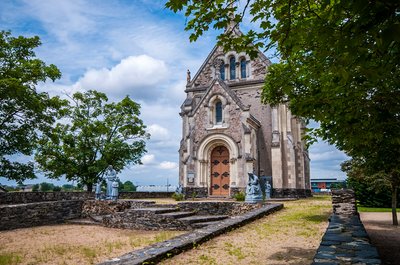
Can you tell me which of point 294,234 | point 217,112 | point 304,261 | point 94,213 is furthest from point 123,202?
point 304,261

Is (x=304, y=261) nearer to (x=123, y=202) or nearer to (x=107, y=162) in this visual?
(x=123, y=202)

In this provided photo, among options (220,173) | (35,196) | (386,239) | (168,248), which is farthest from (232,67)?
(168,248)

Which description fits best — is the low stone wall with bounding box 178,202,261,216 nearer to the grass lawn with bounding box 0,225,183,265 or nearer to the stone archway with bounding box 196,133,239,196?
the grass lawn with bounding box 0,225,183,265

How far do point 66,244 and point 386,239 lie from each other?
10.1 metres

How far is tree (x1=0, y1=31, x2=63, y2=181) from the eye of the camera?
17781 mm

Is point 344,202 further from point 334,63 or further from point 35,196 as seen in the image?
point 35,196

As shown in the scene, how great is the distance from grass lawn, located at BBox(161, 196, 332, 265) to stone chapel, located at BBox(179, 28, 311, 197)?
12.6m

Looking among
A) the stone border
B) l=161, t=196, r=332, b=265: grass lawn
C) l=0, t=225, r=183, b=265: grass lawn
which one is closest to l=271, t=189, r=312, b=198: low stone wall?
l=0, t=225, r=183, b=265: grass lawn

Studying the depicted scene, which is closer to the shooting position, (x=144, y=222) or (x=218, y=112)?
(x=144, y=222)

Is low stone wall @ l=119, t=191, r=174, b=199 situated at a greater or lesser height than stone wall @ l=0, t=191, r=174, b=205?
lesser

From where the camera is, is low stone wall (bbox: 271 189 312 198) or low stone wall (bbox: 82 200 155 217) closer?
low stone wall (bbox: 82 200 155 217)

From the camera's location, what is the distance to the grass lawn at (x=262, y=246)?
6031 mm

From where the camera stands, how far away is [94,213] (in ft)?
61.5

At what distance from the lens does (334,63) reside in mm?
3541
